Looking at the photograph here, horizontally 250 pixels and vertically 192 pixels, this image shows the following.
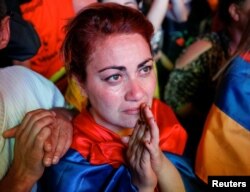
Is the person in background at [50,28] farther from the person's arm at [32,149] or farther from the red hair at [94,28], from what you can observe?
the person's arm at [32,149]

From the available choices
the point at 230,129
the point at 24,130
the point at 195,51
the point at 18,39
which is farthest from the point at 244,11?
the point at 24,130

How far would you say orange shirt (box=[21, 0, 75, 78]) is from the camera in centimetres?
145

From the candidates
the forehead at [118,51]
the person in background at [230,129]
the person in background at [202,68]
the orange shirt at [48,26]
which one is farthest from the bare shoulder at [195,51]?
the forehead at [118,51]

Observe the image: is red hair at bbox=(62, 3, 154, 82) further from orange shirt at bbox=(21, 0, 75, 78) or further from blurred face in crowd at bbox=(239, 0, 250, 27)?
blurred face in crowd at bbox=(239, 0, 250, 27)

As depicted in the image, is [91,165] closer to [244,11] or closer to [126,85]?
[126,85]

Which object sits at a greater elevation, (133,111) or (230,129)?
(133,111)

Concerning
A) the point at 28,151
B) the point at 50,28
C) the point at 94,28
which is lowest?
the point at 28,151

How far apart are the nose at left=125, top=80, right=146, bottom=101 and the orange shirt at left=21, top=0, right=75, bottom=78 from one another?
571mm

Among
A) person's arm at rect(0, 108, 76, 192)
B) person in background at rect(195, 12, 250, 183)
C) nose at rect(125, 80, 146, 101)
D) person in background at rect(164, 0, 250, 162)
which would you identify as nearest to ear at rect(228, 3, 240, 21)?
person in background at rect(164, 0, 250, 162)

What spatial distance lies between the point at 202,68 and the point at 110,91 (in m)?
0.72

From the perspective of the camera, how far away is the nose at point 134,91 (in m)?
0.94

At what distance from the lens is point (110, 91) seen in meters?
0.96

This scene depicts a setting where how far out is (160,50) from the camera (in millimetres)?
1979

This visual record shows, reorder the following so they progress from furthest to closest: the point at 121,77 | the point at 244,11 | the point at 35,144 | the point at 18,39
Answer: the point at 244,11
the point at 18,39
the point at 121,77
the point at 35,144
